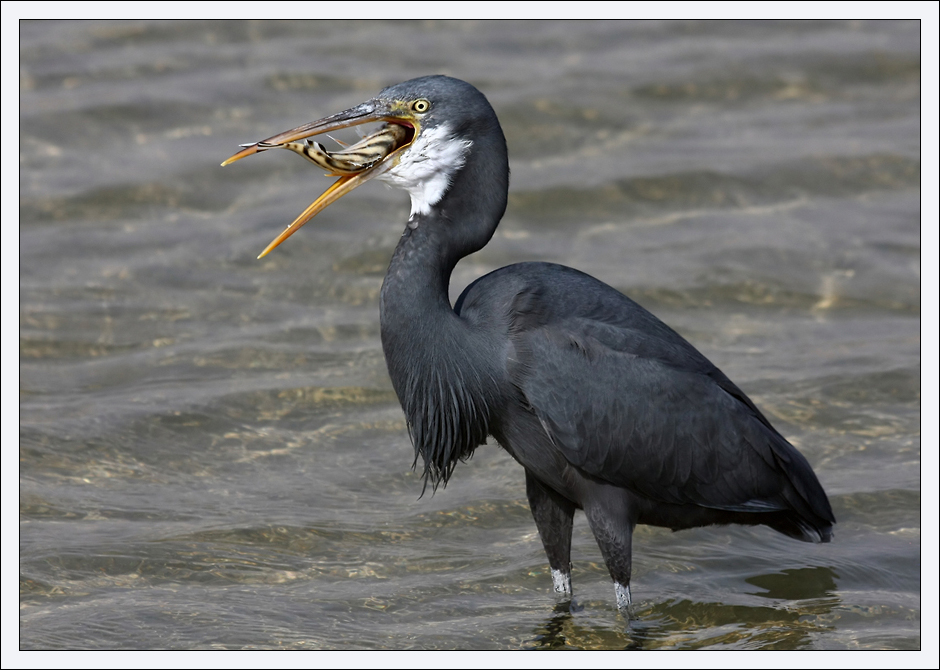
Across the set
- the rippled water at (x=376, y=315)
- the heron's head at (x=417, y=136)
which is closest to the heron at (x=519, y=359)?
the heron's head at (x=417, y=136)

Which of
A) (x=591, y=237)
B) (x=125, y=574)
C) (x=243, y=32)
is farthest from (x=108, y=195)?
(x=125, y=574)

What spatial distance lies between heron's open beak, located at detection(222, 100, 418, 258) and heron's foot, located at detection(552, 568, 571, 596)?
206cm

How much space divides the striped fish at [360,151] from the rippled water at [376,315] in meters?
2.09

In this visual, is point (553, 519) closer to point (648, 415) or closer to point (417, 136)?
point (648, 415)

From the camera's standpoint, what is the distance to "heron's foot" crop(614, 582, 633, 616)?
5379 millimetres

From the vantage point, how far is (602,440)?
5.12 m

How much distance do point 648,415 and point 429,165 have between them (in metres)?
1.45

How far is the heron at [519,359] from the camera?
500cm

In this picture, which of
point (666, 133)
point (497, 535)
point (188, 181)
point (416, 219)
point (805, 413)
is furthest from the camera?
point (666, 133)

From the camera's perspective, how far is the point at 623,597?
541 cm

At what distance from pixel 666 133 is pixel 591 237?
176 centimetres

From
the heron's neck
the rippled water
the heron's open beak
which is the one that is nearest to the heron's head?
the heron's open beak

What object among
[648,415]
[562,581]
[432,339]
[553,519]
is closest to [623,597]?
[562,581]

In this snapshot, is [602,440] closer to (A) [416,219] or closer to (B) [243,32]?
(A) [416,219]
